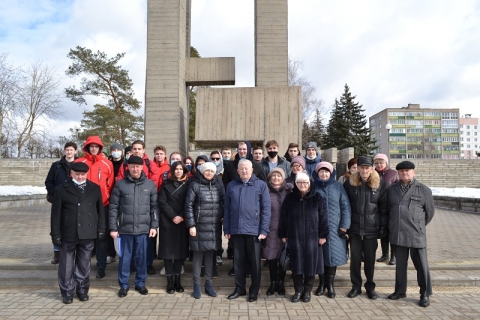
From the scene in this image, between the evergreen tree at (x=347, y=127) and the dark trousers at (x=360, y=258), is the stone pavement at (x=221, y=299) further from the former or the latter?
the evergreen tree at (x=347, y=127)

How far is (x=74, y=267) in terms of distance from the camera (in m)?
4.92

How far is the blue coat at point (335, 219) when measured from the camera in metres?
4.81

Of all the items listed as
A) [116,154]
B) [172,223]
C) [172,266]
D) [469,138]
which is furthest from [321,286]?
[469,138]

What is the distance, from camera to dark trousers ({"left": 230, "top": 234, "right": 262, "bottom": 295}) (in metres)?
4.79

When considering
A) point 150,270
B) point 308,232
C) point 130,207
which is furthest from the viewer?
point 150,270

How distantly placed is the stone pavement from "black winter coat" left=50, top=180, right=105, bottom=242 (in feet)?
2.93

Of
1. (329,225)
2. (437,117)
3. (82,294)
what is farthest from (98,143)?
(437,117)

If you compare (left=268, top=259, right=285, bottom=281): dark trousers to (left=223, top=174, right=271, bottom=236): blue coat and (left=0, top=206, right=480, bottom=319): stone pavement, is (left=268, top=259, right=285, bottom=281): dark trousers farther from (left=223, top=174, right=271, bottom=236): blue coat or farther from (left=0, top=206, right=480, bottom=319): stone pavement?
(left=223, top=174, right=271, bottom=236): blue coat

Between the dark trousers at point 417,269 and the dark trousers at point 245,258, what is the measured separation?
185 cm

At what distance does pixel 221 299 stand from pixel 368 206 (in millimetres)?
2302

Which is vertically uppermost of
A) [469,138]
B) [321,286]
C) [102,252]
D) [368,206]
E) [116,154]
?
[469,138]

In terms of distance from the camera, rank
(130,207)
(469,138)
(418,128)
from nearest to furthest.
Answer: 1. (130,207)
2. (418,128)
3. (469,138)

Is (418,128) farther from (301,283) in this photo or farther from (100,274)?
(100,274)

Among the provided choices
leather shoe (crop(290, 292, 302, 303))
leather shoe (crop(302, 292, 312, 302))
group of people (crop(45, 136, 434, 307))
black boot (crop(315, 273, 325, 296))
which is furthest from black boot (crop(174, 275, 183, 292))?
black boot (crop(315, 273, 325, 296))
